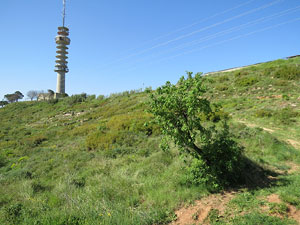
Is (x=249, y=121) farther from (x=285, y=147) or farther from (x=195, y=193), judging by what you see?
(x=195, y=193)

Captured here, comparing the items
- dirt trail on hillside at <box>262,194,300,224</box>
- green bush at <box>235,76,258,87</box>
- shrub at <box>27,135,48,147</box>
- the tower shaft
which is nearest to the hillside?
dirt trail on hillside at <box>262,194,300,224</box>

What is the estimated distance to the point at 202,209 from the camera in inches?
192

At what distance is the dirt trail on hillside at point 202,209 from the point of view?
15.0 feet

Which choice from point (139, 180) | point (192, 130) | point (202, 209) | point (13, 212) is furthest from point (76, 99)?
point (202, 209)

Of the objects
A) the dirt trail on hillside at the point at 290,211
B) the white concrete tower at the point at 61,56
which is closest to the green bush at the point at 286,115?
the dirt trail on hillside at the point at 290,211

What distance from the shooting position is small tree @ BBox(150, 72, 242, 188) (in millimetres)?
5531

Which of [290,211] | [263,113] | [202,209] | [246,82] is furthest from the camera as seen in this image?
[246,82]

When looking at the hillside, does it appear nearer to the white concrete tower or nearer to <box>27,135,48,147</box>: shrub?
<box>27,135,48,147</box>: shrub

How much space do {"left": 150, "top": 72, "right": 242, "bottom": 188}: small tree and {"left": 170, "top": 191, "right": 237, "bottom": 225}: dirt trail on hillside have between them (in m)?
0.38

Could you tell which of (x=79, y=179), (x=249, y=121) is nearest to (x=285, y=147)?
(x=249, y=121)

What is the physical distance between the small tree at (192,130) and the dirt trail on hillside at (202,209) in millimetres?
379

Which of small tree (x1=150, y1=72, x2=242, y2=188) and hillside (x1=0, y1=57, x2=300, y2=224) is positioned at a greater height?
small tree (x1=150, y1=72, x2=242, y2=188)

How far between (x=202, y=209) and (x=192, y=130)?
7.23 ft

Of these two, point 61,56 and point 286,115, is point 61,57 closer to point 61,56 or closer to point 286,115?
point 61,56
